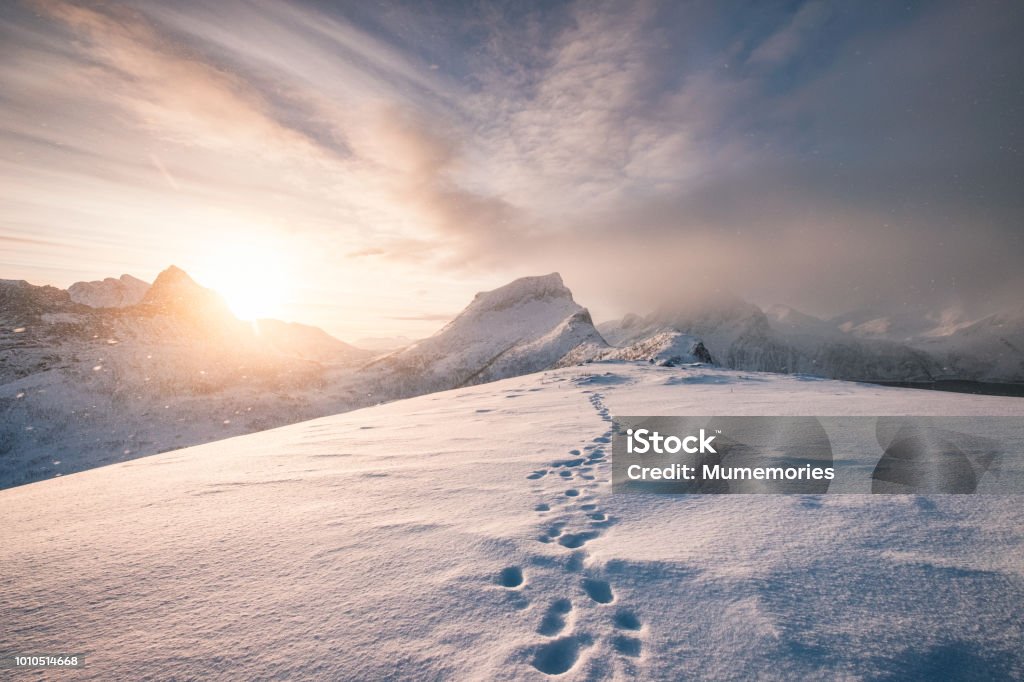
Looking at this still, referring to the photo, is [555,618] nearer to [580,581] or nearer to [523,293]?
[580,581]

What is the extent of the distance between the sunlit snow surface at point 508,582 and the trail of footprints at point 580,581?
15mm

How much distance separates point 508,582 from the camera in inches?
107

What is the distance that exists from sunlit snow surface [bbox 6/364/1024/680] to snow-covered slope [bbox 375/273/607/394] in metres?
37.6

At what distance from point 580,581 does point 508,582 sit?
0.53m

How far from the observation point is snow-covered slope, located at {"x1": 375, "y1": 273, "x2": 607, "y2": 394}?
51.2 m

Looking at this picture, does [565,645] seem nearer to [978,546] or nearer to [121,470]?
[978,546]

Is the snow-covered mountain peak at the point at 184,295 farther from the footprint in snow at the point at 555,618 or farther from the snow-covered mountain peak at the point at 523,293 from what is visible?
the footprint in snow at the point at 555,618

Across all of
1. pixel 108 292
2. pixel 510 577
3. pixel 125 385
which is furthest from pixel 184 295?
pixel 108 292

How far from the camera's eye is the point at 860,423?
19.7 ft

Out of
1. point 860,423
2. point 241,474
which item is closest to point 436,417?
point 241,474

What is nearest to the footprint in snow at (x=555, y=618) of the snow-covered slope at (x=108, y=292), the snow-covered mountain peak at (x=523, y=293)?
the snow-covered mountain peak at (x=523, y=293)

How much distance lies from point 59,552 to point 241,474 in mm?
2333

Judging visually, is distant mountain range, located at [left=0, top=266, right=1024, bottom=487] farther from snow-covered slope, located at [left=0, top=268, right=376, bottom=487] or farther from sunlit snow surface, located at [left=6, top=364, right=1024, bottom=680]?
sunlit snow surface, located at [left=6, top=364, right=1024, bottom=680]

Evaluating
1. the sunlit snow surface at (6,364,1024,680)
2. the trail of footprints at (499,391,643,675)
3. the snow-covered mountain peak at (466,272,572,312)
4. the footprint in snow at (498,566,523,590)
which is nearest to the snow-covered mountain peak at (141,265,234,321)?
the snow-covered mountain peak at (466,272,572,312)
